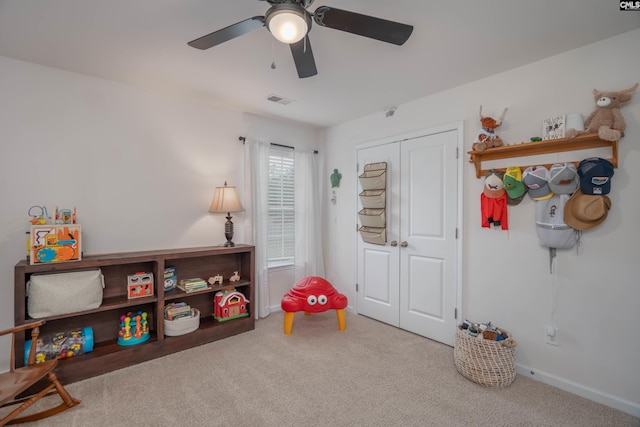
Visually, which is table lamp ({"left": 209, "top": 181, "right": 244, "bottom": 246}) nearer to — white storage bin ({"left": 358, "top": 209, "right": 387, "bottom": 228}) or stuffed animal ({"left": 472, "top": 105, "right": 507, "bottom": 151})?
white storage bin ({"left": 358, "top": 209, "right": 387, "bottom": 228})

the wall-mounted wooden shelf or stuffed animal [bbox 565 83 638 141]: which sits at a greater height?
stuffed animal [bbox 565 83 638 141]

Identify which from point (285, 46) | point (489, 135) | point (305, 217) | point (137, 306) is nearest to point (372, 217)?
point (305, 217)

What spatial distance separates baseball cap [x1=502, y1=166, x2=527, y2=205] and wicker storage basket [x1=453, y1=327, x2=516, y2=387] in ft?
3.73

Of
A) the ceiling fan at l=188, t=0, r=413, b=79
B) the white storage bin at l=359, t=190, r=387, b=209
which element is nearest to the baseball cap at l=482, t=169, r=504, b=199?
the white storage bin at l=359, t=190, r=387, b=209

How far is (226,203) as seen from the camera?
323 cm

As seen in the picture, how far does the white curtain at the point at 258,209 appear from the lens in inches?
144

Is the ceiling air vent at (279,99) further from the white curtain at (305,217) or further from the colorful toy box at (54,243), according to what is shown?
the colorful toy box at (54,243)

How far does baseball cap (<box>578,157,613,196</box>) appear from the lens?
2018mm

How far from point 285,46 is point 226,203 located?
1.71 meters

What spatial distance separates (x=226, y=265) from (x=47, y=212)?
1.66 m

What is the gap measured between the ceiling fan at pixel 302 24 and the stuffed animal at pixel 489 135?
1.41 m

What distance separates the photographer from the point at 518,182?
2408 mm

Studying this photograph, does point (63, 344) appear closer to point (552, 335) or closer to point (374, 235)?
point (374, 235)

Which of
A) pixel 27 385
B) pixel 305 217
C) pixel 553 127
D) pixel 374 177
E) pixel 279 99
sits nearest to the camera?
pixel 27 385
